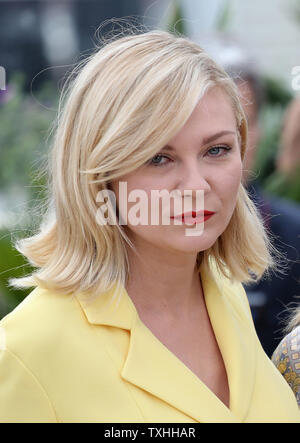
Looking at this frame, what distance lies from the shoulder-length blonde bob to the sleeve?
217 mm

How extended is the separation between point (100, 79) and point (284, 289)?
5.64ft

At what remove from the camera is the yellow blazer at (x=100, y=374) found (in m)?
1.74

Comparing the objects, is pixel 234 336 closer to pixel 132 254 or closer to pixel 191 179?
pixel 132 254

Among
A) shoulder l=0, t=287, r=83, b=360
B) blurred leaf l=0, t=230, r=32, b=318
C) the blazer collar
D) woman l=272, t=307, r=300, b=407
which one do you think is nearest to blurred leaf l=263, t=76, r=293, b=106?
blurred leaf l=0, t=230, r=32, b=318

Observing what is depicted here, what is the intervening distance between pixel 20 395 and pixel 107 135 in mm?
582

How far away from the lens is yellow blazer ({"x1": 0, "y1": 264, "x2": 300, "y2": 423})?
5.72 feet

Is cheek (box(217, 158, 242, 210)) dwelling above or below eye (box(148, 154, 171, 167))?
below

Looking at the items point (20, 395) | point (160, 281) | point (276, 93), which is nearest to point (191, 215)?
point (160, 281)

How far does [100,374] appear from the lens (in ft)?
5.96

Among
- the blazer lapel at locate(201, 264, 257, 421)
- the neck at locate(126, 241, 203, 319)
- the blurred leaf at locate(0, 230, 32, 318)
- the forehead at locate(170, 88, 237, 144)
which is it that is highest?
the forehead at locate(170, 88, 237, 144)

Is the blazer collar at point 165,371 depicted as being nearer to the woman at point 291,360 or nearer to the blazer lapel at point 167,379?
the blazer lapel at point 167,379

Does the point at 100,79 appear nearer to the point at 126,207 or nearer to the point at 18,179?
the point at 126,207

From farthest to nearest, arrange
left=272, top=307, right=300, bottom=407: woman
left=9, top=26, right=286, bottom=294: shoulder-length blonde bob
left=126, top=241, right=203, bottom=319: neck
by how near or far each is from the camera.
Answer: left=272, top=307, right=300, bottom=407: woman → left=126, top=241, right=203, bottom=319: neck → left=9, top=26, right=286, bottom=294: shoulder-length blonde bob

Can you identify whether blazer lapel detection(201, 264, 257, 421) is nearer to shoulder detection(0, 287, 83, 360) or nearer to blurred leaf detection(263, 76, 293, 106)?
shoulder detection(0, 287, 83, 360)
